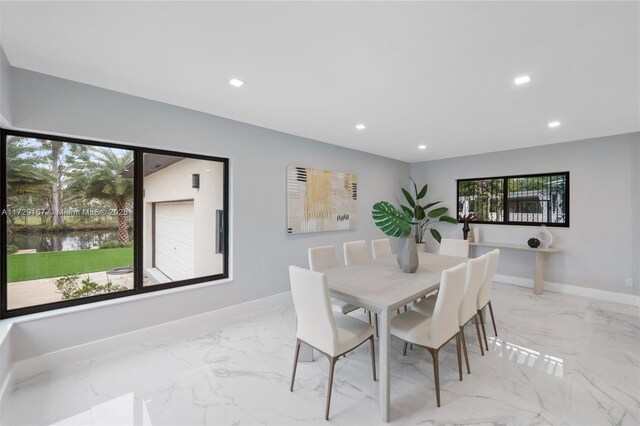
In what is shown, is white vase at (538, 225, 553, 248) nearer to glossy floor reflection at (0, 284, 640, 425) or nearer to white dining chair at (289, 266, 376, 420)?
glossy floor reflection at (0, 284, 640, 425)

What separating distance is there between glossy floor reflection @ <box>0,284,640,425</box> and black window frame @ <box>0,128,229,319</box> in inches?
22.2

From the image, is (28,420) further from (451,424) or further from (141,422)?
(451,424)

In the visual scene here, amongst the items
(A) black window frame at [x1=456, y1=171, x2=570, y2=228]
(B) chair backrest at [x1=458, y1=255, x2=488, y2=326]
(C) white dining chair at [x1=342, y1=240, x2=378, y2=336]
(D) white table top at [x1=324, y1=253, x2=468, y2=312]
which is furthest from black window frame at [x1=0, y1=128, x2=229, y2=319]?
(A) black window frame at [x1=456, y1=171, x2=570, y2=228]

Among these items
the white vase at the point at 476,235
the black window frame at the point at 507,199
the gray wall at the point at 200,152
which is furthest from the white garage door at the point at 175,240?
the black window frame at the point at 507,199

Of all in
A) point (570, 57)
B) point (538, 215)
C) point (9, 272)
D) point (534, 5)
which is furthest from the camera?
point (538, 215)

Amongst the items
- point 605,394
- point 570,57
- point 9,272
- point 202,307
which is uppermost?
point 570,57

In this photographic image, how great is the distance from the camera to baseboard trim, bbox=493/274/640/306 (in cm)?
404

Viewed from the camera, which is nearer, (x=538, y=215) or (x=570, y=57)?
(x=570, y=57)

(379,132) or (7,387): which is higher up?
(379,132)

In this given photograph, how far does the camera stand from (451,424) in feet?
5.83

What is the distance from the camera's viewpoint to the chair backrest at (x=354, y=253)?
351 cm

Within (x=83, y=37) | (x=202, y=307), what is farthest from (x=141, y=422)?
(x=83, y=37)

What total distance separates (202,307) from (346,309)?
1773 millimetres

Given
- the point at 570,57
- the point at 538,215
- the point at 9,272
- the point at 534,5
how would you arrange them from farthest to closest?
the point at 538,215 < the point at 9,272 < the point at 570,57 < the point at 534,5
